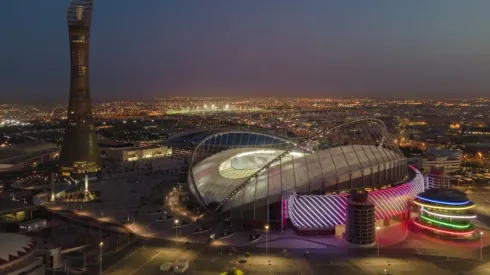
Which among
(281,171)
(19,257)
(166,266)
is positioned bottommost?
(166,266)

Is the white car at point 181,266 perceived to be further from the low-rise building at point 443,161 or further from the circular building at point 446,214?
the low-rise building at point 443,161

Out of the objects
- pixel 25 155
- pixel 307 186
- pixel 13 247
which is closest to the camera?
pixel 13 247

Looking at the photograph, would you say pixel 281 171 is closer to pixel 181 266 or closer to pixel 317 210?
pixel 317 210

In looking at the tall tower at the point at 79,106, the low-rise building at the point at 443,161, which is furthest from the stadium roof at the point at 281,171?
the low-rise building at the point at 443,161

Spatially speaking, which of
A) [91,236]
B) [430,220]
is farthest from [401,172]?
[91,236]

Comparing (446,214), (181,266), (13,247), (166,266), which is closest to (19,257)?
(13,247)

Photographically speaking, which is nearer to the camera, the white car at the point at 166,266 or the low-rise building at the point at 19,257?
the low-rise building at the point at 19,257
